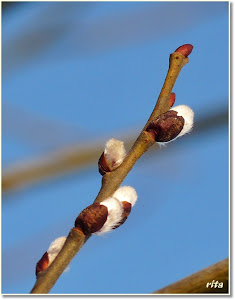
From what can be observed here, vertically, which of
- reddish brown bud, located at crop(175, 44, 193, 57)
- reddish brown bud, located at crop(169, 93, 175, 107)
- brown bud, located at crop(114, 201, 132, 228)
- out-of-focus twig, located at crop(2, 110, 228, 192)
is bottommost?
brown bud, located at crop(114, 201, 132, 228)

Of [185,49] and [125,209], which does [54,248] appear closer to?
[125,209]

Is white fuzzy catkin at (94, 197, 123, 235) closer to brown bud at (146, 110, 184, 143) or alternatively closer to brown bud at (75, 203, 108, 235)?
brown bud at (75, 203, 108, 235)

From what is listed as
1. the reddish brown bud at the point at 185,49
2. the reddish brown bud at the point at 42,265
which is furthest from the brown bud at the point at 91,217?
the reddish brown bud at the point at 185,49

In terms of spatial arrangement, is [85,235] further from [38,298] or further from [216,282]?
[216,282]

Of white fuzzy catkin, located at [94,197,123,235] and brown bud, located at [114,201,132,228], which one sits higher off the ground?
brown bud, located at [114,201,132,228]

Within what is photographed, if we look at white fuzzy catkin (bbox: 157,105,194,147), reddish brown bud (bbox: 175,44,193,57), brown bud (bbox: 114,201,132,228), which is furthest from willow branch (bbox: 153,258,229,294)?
reddish brown bud (bbox: 175,44,193,57)

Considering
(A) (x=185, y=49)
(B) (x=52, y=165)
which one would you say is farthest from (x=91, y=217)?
(B) (x=52, y=165)
